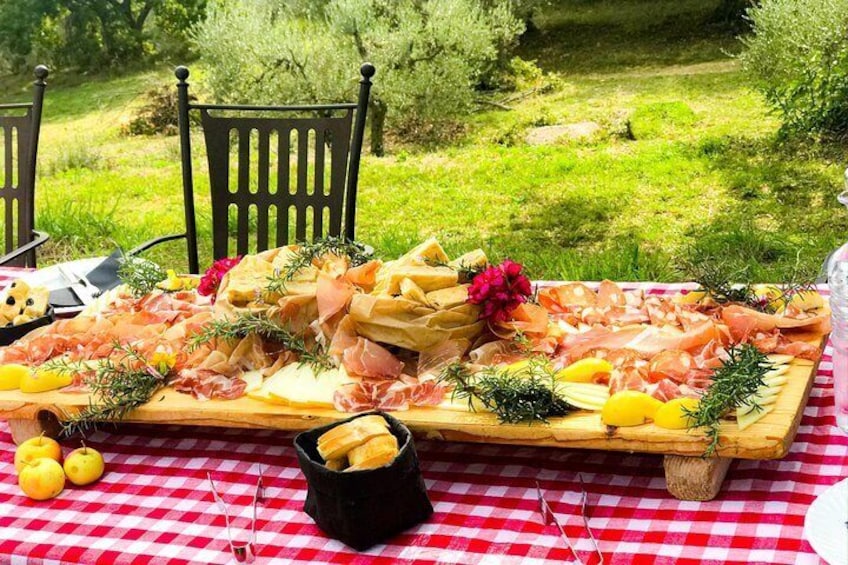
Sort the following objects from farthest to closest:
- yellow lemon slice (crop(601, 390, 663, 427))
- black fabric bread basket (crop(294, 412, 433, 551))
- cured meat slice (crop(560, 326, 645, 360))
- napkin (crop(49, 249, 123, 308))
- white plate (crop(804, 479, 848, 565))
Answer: napkin (crop(49, 249, 123, 308)), cured meat slice (crop(560, 326, 645, 360)), yellow lemon slice (crop(601, 390, 663, 427)), black fabric bread basket (crop(294, 412, 433, 551)), white plate (crop(804, 479, 848, 565))

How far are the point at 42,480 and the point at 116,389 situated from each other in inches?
7.5

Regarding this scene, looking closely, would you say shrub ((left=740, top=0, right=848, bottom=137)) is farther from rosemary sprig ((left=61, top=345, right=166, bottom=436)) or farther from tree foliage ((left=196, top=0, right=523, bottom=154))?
rosemary sprig ((left=61, top=345, right=166, bottom=436))

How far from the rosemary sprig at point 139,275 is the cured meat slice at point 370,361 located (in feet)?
2.10

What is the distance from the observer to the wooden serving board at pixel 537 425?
57.1 inches

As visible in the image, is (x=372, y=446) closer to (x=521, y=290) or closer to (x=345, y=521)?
(x=345, y=521)

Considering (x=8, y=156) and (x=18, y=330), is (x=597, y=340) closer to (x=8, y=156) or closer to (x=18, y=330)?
(x=18, y=330)

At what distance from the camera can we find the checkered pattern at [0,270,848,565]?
1.39m

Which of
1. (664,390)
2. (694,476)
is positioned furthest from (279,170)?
(694,476)

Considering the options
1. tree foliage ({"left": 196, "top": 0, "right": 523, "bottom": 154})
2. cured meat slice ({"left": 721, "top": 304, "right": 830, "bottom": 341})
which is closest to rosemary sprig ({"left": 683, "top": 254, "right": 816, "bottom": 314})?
cured meat slice ({"left": 721, "top": 304, "right": 830, "bottom": 341})

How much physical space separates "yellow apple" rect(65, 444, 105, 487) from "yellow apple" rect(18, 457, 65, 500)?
18 mm

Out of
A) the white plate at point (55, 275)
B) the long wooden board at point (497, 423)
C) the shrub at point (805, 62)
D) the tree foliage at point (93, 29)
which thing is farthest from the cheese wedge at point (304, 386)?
the tree foliage at point (93, 29)

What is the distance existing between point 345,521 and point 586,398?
0.40 metres

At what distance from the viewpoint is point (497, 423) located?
60.8 inches

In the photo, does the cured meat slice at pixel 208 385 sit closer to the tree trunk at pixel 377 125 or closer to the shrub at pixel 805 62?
the shrub at pixel 805 62
